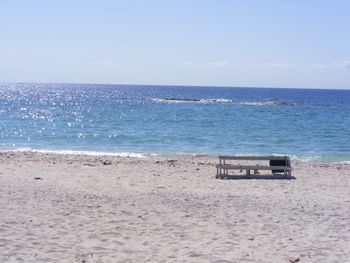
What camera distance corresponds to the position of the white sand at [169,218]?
8688 mm

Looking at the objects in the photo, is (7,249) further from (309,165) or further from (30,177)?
(309,165)

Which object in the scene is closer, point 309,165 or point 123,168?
point 123,168

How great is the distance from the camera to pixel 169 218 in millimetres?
11125

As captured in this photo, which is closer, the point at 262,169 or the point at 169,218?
the point at 169,218

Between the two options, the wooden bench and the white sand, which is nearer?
the white sand

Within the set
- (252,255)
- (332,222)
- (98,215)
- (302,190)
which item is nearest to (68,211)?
(98,215)

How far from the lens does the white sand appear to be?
8688 millimetres

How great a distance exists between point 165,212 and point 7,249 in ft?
13.1

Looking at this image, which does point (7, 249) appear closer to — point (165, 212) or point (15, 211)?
point (15, 211)

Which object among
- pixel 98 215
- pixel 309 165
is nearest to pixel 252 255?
pixel 98 215

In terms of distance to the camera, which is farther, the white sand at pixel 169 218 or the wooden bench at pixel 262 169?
the wooden bench at pixel 262 169

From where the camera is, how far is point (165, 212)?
11664 mm

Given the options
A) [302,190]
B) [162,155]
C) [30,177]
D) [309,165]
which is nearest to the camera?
[302,190]

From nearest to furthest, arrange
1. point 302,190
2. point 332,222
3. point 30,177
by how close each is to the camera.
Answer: point 332,222
point 302,190
point 30,177
